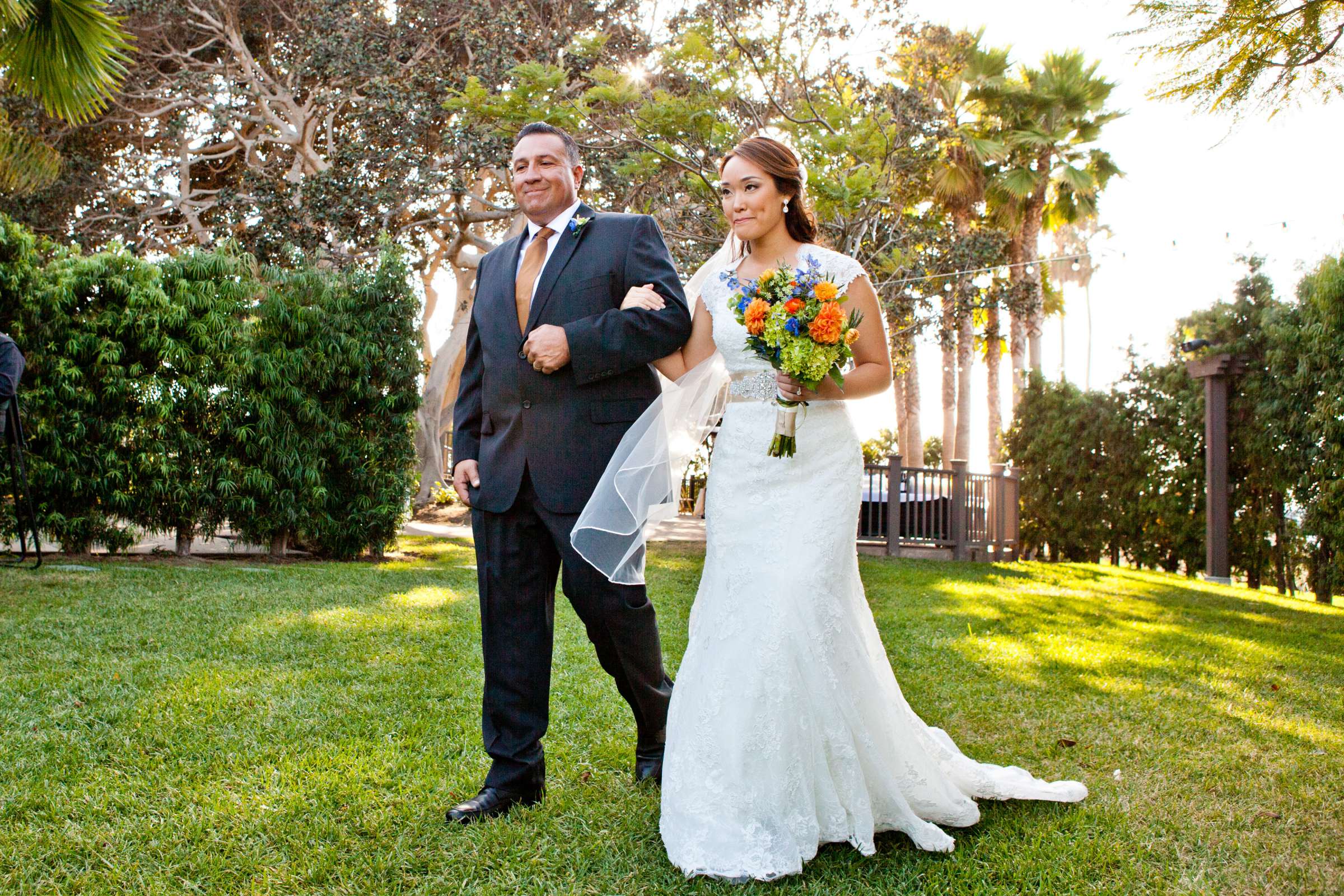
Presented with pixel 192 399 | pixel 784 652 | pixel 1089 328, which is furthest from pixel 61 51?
pixel 1089 328

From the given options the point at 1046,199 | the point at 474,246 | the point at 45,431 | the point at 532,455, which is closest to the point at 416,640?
the point at 532,455

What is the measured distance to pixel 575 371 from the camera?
3123 millimetres

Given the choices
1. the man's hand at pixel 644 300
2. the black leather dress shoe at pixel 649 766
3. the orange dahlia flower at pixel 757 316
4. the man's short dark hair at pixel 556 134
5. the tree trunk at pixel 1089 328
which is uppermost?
the tree trunk at pixel 1089 328

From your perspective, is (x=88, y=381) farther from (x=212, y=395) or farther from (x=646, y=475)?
(x=646, y=475)

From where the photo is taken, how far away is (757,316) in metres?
2.95

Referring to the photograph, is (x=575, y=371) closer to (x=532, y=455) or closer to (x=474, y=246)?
(x=532, y=455)

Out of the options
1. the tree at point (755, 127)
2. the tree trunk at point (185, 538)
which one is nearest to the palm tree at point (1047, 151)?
the tree at point (755, 127)

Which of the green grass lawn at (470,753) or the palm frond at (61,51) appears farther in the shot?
the palm frond at (61,51)

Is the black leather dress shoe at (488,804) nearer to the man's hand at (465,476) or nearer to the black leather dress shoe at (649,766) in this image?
the black leather dress shoe at (649,766)

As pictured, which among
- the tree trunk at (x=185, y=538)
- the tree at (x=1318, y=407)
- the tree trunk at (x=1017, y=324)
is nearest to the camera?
the tree trunk at (x=185, y=538)

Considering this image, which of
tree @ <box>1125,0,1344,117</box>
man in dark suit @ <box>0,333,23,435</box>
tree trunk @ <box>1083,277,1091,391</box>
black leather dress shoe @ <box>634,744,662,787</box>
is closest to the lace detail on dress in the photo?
black leather dress shoe @ <box>634,744,662,787</box>

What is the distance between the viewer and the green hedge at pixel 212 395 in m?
8.87

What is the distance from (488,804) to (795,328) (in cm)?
175

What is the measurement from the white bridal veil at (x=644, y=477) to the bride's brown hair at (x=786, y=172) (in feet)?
0.79
